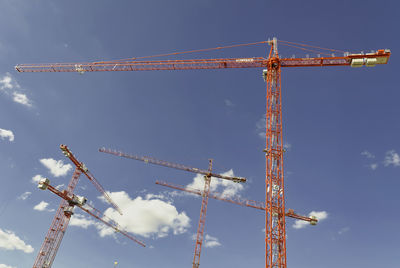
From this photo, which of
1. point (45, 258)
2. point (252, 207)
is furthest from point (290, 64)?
point (45, 258)

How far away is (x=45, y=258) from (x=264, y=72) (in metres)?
78.5

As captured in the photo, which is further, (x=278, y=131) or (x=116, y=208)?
(x=116, y=208)

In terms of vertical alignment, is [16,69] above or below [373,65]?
above

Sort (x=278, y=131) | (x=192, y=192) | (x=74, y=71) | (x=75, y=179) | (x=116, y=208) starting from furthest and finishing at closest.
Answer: (x=116, y=208) < (x=192, y=192) < (x=75, y=179) < (x=74, y=71) < (x=278, y=131)

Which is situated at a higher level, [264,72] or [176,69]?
[176,69]

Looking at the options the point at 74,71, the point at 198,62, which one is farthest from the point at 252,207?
the point at 74,71

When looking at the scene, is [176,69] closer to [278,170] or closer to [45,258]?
[278,170]

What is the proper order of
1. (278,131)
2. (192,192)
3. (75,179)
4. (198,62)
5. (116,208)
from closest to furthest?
(278,131)
(198,62)
(75,179)
(192,192)
(116,208)

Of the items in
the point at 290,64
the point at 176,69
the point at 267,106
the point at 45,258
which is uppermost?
the point at 176,69

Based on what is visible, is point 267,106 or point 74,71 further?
point 74,71

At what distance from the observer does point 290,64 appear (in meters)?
60.6

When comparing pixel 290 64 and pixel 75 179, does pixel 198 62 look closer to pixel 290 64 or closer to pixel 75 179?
pixel 290 64

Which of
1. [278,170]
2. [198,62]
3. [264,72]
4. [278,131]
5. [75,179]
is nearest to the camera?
[278,170]

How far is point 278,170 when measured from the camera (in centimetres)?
4834
